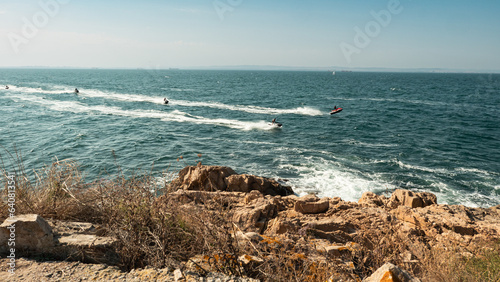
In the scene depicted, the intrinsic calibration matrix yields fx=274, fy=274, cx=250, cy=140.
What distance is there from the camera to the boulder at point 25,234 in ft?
12.5

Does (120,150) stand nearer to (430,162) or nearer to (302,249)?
(302,249)

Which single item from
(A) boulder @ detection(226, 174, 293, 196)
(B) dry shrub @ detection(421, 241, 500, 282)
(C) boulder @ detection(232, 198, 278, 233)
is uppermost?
(B) dry shrub @ detection(421, 241, 500, 282)

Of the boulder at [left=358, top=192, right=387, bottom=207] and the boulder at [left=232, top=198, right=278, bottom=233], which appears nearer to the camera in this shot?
the boulder at [left=232, top=198, right=278, bottom=233]

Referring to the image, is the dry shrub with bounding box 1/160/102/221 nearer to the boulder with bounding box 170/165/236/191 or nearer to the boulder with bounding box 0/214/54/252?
the boulder with bounding box 0/214/54/252

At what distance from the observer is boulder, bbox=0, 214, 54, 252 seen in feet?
12.5

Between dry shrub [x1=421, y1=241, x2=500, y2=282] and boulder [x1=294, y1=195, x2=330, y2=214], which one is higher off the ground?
dry shrub [x1=421, y1=241, x2=500, y2=282]

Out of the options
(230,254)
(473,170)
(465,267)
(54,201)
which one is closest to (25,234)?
(54,201)

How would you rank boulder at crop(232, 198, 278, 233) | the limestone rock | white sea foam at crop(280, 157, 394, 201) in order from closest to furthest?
the limestone rock < boulder at crop(232, 198, 278, 233) < white sea foam at crop(280, 157, 394, 201)

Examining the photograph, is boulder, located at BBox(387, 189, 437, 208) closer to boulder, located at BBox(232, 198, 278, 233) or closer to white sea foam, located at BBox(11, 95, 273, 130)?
boulder, located at BBox(232, 198, 278, 233)

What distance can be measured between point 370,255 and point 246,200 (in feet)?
17.8

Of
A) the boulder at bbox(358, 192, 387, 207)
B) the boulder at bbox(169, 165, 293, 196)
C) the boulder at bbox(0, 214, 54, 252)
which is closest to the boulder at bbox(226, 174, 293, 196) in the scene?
the boulder at bbox(169, 165, 293, 196)

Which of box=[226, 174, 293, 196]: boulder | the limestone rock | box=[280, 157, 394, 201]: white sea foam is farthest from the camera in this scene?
box=[280, 157, 394, 201]: white sea foam

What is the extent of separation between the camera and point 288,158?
20.5 m

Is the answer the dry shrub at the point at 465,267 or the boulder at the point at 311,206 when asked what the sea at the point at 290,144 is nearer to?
the boulder at the point at 311,206
